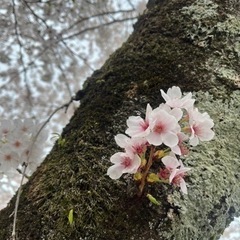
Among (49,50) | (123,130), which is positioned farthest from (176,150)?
(49,50)

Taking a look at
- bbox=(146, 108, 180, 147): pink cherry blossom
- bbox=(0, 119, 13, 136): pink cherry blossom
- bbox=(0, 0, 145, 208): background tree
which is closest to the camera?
bbox=(146, 108, 180, 147): pink cherry blossom

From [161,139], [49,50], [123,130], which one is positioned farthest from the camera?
[49,50]

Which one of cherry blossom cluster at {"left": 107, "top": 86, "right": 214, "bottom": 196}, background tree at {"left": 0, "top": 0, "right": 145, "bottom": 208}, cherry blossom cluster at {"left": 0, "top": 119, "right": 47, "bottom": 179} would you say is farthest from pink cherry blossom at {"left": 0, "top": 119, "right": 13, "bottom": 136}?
background tree at {"left": 0, "top": 0, "right": 145, "bottom": 208}

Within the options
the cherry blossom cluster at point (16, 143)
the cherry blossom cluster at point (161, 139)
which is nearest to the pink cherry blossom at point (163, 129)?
the cherry blossom cluster at point (161, 139)

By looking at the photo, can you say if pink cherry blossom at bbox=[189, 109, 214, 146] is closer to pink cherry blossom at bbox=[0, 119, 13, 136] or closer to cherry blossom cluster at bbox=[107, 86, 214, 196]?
cherry blossom cluster at bbox=[107, 86, 214, 196]

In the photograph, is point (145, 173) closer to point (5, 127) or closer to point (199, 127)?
point (199, 127)

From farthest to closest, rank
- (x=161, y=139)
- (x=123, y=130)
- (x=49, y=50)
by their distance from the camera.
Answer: (x=49, y=50) < (x=123, y=130) < (x=161, y=139)

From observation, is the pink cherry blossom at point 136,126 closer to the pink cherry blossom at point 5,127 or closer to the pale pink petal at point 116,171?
the pale pink petal at point 116,171
